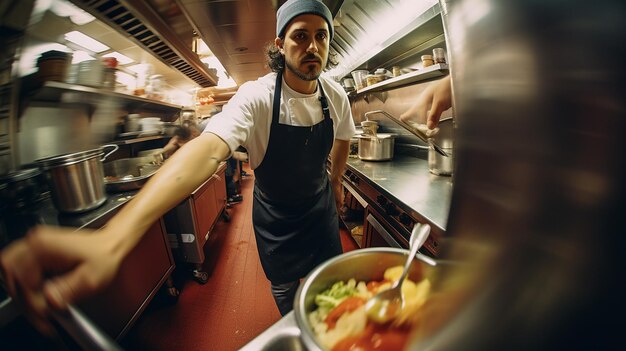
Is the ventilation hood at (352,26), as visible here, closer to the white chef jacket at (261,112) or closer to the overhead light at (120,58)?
the white chef jacket at (261,112)

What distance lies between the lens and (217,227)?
3.69 meters

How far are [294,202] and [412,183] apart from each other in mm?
859

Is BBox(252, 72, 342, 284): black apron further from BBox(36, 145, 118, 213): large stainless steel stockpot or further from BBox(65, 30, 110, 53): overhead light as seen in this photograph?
BBox(65, 30, 110, 53): overhead light

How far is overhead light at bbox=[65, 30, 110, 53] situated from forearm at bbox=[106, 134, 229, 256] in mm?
3658

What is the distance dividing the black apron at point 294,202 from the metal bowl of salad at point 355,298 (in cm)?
80

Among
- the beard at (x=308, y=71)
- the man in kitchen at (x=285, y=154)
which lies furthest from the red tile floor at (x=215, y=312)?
the beard at (x=308, y=71)

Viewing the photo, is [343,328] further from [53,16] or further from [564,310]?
[53,16]

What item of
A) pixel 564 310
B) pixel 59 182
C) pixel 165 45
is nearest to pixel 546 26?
pixel 564 310

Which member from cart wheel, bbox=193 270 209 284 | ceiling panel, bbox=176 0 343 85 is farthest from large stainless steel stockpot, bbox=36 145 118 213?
Result: ceiling panel, bbox=176 0 343 85

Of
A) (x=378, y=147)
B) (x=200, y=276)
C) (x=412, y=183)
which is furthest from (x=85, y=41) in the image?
(x=412, y=183)

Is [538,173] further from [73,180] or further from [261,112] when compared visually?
[73,180]

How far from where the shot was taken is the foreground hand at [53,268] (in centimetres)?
37

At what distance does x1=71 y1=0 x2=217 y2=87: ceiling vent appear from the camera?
1.35 metres

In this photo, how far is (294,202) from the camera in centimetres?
141
